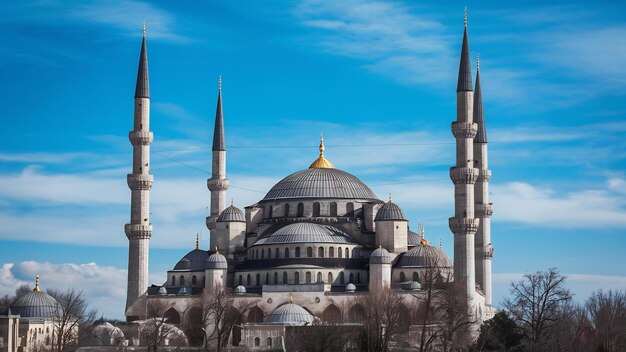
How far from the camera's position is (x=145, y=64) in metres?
71.4

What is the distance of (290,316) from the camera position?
64062 millimetres

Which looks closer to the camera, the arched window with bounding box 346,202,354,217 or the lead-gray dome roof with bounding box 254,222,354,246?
the lead-gray dome roof with bounding box 254,222,354,246

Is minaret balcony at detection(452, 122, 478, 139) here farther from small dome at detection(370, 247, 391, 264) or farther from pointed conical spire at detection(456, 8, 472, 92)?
small dome at detection(370, 247, 391, 264)

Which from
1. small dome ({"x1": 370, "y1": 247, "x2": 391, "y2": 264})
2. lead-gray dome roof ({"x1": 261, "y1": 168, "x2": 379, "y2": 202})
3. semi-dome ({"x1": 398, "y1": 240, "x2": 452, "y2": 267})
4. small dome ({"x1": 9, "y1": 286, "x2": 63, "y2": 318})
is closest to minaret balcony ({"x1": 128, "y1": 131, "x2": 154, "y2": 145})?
small dome ({"x1": 9, "y1": 286, "x2": 63, "y2": 318})

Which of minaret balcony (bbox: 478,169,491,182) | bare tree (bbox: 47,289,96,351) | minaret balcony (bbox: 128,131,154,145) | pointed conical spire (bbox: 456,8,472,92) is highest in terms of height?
pointed conical spire (bbox: 456,8,472,92)

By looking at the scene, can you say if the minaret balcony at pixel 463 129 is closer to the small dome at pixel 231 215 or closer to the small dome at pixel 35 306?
the small dome at pixel 231 215

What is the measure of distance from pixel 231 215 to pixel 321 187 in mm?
5660

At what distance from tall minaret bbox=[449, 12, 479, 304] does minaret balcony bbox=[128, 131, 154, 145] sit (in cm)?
1584

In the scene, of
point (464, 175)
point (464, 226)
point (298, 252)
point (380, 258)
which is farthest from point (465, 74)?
point (298, 252)

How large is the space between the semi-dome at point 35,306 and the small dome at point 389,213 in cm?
1768

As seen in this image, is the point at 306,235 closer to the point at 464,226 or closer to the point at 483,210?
the point at 464,226

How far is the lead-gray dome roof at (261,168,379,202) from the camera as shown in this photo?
77312 mm

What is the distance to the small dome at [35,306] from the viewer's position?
69125mm

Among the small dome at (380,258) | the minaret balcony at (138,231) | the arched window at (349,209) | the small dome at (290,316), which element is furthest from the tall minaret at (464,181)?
the minaret balcony at (138,231)
